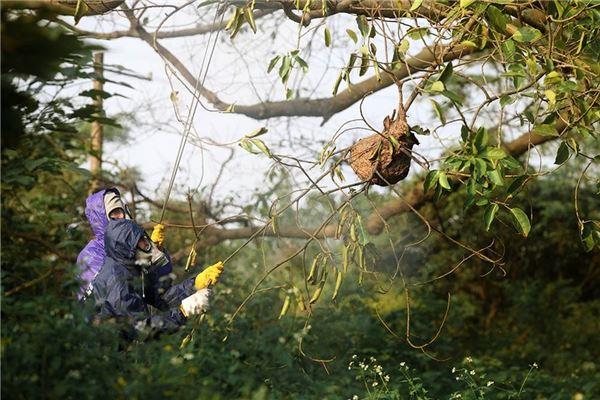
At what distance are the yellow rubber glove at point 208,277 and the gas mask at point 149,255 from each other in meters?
0.23

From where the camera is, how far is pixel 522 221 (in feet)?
14.6

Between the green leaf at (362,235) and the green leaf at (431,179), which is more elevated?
the green leaf at (431,179)

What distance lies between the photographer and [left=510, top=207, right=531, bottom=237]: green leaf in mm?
4431

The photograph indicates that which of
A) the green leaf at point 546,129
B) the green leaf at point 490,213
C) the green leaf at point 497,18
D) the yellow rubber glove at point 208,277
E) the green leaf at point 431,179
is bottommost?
the yellow rubber glove at point 208,277

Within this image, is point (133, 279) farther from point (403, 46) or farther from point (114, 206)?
point (403, 46)

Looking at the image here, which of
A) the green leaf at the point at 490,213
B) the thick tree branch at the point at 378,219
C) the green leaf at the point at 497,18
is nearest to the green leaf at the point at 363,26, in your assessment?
the green leaf at the point at 497,18

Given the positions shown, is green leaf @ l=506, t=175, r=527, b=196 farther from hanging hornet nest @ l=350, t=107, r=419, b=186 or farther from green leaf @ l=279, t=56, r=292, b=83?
green leaf @ l=279, t=56, r=292, b=83

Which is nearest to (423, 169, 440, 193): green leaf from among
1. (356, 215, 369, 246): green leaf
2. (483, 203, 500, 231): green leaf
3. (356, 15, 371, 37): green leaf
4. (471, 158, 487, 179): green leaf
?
(471, 158, 487, 179): green leaf

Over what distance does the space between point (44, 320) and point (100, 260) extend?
2.21m

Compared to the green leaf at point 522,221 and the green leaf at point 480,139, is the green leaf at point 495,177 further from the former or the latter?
the green leaf at point 522,221

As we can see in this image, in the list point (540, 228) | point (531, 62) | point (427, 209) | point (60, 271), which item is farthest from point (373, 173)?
point (540, 228)

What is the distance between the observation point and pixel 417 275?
1287cm

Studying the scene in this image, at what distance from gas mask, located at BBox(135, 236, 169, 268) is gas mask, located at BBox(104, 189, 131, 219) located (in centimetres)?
31

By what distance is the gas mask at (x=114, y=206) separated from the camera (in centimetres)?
579
